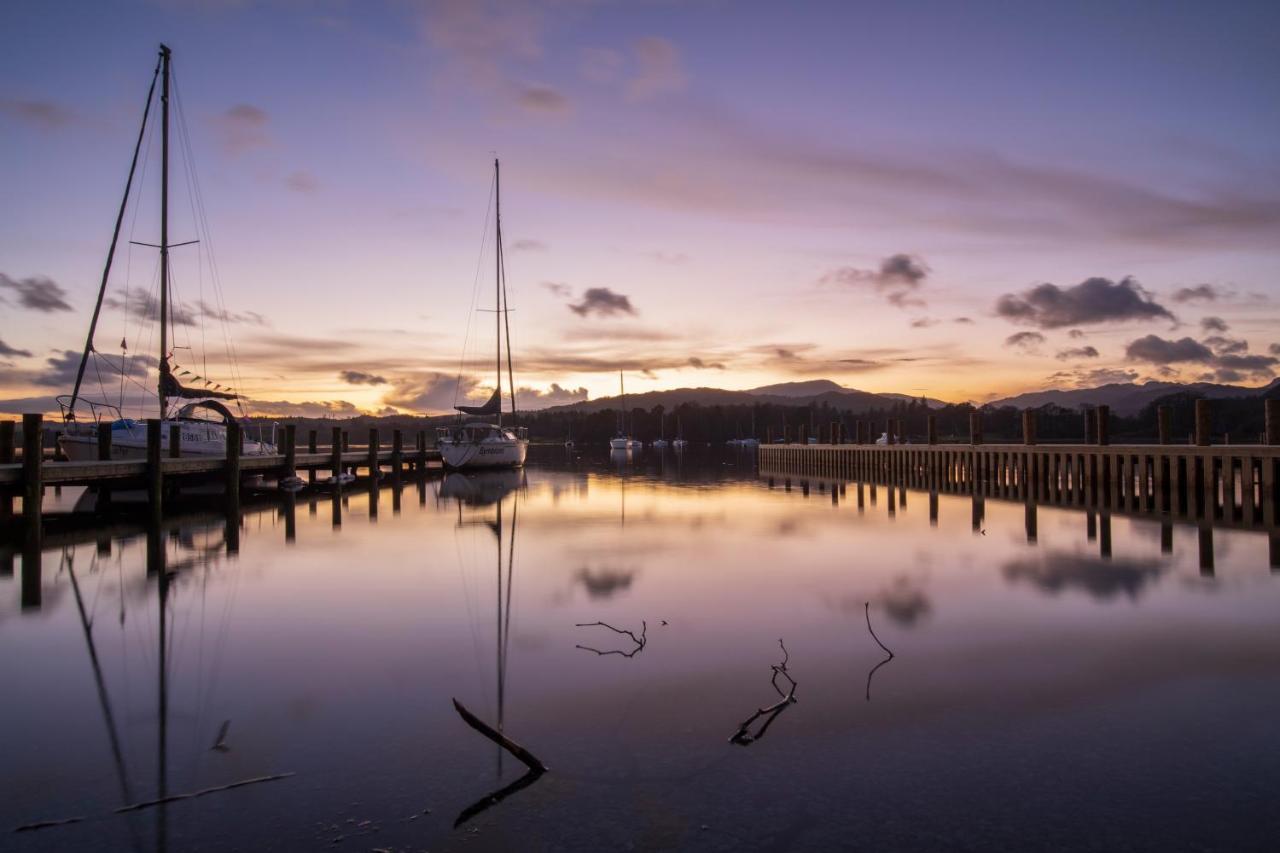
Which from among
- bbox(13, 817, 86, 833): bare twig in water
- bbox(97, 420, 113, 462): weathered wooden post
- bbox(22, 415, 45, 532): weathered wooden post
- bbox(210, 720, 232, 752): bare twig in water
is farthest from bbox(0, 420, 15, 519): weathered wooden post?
bbox(13, 817, 86, 833): bare twig in water

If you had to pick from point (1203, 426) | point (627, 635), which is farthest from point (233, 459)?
point (1203, 426)

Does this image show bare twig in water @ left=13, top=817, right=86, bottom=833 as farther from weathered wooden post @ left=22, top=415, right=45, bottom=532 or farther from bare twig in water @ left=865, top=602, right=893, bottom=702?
weathered wooden post @ left=22, top=415, right=45, bottom=532

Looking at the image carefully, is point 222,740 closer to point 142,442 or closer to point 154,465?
point 154,465

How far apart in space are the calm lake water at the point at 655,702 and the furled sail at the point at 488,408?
34963 mm

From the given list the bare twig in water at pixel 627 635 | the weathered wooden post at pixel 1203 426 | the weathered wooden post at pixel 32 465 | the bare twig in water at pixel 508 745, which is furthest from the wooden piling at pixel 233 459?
the weathered wooden post at pixel 1203 426

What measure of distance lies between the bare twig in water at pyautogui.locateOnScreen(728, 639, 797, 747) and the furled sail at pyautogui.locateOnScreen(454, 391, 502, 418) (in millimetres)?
43726

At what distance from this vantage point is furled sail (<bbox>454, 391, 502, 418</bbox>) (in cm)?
5022

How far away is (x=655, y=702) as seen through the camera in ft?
22.7

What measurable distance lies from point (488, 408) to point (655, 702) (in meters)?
44.6

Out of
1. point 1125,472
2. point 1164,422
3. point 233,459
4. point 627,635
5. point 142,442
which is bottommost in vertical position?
point 627,635

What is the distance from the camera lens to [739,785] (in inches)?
204

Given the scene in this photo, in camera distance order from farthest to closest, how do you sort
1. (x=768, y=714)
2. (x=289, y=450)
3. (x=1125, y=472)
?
(x=289, y=450) → (x=1125, y=472) → (x=768, y=714)

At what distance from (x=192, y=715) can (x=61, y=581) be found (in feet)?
27.9

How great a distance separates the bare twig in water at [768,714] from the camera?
235 inches
